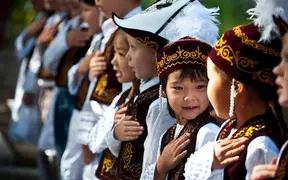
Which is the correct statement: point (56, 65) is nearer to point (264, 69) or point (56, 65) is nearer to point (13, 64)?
point (264, 69)

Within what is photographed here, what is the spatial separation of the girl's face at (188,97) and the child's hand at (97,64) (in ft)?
5.35

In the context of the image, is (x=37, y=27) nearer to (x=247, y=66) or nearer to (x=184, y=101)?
(x=184, y=101)

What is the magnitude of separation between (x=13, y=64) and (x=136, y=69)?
13.3 metres

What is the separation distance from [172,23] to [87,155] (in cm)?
177

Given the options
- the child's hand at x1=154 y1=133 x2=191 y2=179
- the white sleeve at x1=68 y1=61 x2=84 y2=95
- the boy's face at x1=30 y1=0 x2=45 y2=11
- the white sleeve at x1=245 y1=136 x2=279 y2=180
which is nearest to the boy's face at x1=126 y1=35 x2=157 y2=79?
the child's hand at x1=154 y1=133 x2=191 y2=179

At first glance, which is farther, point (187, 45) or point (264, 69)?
point (187, 45)

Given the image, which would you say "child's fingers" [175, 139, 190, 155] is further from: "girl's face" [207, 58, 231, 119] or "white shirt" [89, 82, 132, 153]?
"white shirt" [89, 82, 132, 153]

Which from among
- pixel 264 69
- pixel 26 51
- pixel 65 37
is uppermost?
pixel 264 69

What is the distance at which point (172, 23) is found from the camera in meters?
4.89

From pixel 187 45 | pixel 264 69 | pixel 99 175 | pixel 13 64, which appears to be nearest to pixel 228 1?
pixel 99 175

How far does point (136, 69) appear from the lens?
5.02 m

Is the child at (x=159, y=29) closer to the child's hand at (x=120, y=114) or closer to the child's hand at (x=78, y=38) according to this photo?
the child's hand at (x=120, y=114)

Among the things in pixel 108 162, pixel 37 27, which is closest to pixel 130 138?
pixel 108 162

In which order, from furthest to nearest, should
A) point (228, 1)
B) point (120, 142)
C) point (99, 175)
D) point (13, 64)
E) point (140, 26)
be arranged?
point (13, 64) → point (228, 1) → point (99, 175) → point (120, 142) → point (140, 26)
